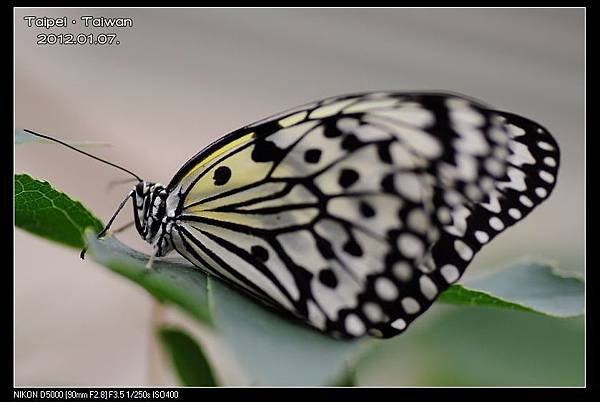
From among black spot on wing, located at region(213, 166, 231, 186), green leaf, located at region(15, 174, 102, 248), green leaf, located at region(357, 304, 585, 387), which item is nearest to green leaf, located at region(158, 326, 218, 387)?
green leaf, located at region(15, 174, 102, 248)

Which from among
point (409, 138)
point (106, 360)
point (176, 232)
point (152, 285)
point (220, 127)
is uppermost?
point (409, 138)

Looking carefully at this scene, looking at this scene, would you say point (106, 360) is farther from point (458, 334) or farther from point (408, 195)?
point (408, 195)

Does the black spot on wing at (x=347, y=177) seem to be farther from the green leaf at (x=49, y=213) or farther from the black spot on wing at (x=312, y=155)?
the green leaf at (x=49, y=213)

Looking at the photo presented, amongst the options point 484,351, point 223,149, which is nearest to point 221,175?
point 223,149

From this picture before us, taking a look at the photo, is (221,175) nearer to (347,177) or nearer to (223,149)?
→ (223,149)

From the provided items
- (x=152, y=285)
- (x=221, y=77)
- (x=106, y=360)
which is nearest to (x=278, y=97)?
(x=221, y=77)
